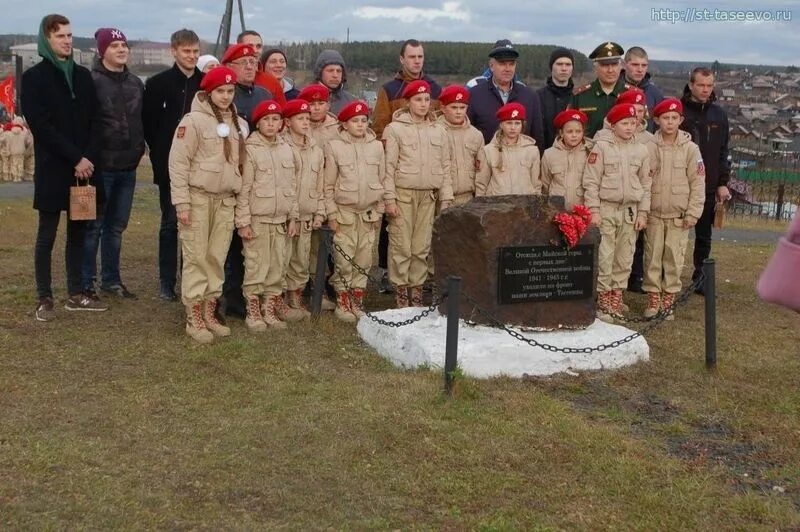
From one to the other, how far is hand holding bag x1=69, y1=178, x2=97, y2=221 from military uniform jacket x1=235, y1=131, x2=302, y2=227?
107 centimetres

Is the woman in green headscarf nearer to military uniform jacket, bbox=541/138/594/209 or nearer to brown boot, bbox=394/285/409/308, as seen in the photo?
brown boot, bbox=394/285/409/308

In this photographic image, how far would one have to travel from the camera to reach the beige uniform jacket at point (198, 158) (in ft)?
21.2

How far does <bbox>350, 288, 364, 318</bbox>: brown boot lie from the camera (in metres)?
7.57

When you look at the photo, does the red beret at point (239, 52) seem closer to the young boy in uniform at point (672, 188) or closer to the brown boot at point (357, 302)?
the brown boot at point (357, 302)

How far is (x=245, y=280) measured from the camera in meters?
7.06

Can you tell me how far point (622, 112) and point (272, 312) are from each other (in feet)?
10.2

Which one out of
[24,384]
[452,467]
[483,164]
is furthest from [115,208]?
[452,467]

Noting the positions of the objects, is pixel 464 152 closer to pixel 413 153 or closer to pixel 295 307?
pixel 413 153

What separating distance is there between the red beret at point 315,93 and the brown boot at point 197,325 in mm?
1835

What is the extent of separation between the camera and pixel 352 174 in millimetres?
7250

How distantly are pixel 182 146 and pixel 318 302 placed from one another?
1.67m

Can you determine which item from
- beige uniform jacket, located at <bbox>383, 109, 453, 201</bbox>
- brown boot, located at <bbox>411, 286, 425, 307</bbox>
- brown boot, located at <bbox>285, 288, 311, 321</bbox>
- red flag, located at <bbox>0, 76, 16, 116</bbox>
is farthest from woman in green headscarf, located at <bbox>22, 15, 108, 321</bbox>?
red flag, located at <bbox>0, 76, 16, 116</bbox>

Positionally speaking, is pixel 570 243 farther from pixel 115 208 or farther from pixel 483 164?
pixel 115 208

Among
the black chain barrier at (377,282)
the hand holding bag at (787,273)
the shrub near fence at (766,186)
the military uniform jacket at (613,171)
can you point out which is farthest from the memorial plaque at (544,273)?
the shrub near fence at (766,186)
